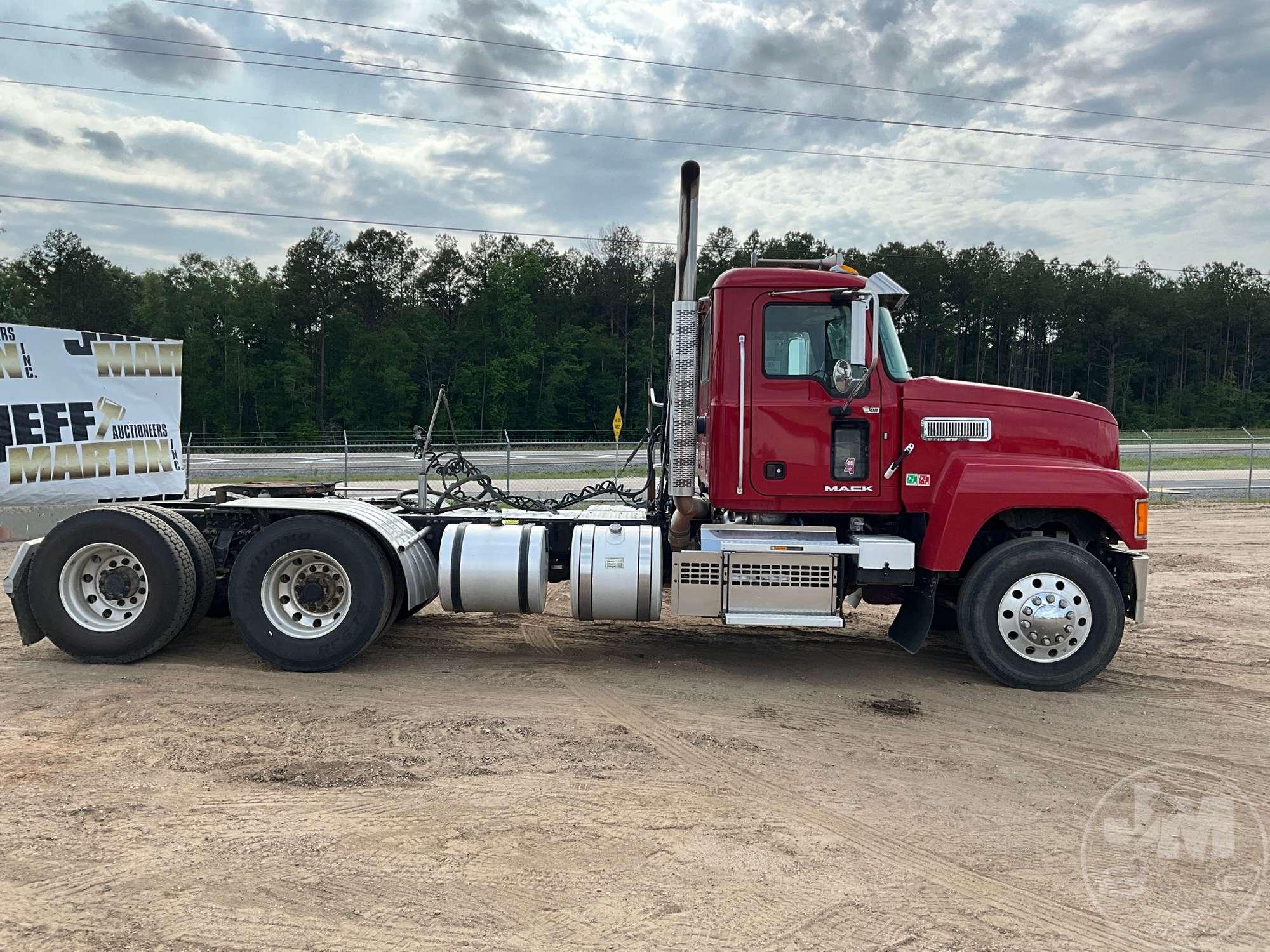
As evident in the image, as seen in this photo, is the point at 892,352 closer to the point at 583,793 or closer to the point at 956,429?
the point at 956,429

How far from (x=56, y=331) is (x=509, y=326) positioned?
4353 cm

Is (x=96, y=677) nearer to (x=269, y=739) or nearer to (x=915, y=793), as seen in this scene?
(x=269, y=739)

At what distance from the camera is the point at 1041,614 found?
5.98m

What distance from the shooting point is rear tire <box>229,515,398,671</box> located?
6.21m

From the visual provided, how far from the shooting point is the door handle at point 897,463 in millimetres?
6184

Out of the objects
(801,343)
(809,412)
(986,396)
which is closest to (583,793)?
(809,412)

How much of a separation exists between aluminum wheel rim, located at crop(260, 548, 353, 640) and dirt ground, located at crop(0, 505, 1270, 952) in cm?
41

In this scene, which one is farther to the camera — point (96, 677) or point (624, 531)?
point (624, 531)

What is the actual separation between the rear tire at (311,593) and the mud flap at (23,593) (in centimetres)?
160

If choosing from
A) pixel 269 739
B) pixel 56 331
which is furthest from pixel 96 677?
pixel 56 331

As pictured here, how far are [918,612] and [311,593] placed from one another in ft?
15.4

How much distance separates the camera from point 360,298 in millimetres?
52719

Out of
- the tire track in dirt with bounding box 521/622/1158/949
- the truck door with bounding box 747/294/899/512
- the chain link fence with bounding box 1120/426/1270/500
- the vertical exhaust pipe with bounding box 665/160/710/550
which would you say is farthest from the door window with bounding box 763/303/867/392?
the chain link fence with bounding box 1120/426/1270/500

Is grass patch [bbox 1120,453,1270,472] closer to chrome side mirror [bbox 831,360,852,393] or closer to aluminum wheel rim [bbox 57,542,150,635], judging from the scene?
chrome side mirror [bbox 831,360,852,393]
